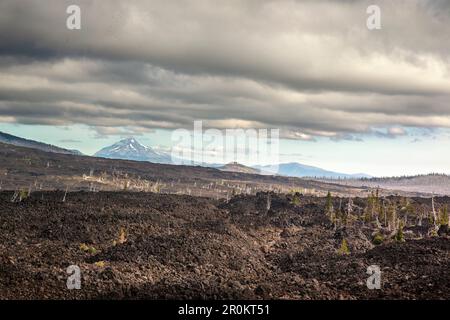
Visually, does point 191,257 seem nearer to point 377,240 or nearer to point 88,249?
point 88,249

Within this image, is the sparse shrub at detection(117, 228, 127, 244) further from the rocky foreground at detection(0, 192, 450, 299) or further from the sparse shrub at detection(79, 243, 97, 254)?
the sparse shrub at detection(79, 243, 97, 254)

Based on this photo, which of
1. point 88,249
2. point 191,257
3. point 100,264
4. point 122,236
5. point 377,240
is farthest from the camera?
point 377,240

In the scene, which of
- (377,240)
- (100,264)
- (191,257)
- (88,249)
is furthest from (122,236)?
(377,240)

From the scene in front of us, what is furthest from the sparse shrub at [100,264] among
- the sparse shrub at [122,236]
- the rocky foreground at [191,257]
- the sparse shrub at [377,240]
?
the sparse shrub at [377,240]

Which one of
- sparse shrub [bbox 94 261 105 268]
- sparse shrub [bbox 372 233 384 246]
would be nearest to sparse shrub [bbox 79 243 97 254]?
sparse shrub [bbox 94 261 105 268]

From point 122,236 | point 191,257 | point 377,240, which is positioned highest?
point 122,236
